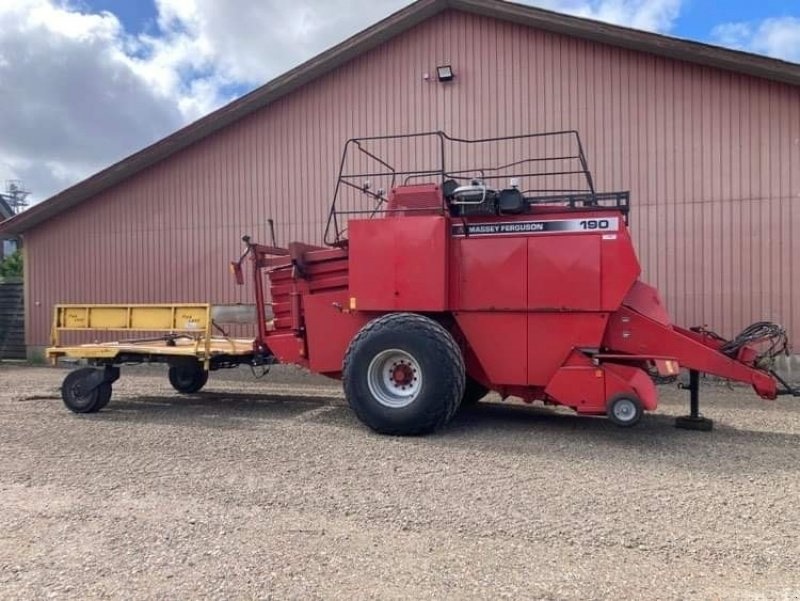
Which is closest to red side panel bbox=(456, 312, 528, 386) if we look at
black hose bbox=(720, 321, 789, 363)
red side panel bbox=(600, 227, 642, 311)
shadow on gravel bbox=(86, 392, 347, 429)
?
red side panel bbox=(600, 227, 642, 311)

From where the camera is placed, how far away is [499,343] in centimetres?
743

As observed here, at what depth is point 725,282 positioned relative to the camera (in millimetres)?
11633

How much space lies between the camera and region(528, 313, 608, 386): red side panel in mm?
7094

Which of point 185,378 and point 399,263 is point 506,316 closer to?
point 399,263

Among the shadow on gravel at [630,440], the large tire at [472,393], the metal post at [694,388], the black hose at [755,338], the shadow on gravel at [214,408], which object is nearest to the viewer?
the shadow on gravel at [630,440]

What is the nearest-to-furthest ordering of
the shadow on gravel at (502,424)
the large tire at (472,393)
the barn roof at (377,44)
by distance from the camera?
the shadow on gravel at (502,424) < the large tire at (472,393) < the barn roof at (377,44)

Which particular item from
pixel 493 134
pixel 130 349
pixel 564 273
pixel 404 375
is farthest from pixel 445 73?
pixel 130 349

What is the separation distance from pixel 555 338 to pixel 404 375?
1.71 metres

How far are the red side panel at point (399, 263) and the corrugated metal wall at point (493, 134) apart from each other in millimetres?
6096

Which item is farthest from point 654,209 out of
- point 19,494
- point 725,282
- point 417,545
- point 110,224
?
point 110,224

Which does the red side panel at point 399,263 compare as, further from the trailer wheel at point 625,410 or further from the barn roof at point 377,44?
the barn roof at point 377,44

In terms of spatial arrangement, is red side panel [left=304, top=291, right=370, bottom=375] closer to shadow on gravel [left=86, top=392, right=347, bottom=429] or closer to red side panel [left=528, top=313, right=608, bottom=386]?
shadow on gravel [left=86, top=392, right=347, bottom=429]

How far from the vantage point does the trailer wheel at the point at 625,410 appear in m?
6.64

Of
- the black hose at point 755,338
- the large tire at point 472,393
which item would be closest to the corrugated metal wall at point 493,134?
the black hose at point 755,338
